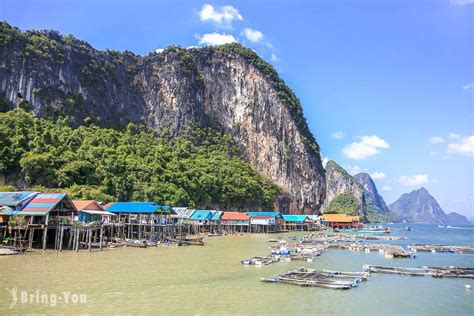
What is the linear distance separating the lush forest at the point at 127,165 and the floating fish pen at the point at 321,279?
40327mm

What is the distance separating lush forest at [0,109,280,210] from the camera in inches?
2383

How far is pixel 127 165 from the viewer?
247 ft

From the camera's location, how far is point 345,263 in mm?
34375

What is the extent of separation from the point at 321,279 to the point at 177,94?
100 meters

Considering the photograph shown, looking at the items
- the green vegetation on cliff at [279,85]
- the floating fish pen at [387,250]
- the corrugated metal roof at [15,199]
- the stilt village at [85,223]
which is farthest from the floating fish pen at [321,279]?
the green vegetation on cliff at [279,85]

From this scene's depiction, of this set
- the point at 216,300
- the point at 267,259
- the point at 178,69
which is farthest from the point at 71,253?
the point at 178,69

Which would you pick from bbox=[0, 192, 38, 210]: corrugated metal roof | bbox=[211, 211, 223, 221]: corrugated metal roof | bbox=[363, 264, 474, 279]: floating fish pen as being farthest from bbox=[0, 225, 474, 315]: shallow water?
bbox=[211, 211, 223, 221]: corrugated metal roof

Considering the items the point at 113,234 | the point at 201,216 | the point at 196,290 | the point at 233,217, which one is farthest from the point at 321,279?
the point at 233,217

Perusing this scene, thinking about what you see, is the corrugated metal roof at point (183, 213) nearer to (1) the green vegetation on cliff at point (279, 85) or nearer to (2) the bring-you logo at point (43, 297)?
(2) the bring-you logo at point (43, 297)

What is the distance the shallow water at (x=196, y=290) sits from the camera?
17406 millimetres

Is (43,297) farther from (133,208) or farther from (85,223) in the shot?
(133,208)

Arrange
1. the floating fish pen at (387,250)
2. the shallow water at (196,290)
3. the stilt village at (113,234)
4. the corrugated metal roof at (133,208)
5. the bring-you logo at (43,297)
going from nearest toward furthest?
the bring-you logo at (43,297), the shallow water at (196,290), the stilt village at (113,234), the floating fish pen at (387,250), the corrugated metal roof at (133,208)

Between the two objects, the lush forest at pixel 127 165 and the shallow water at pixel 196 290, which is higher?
the lush forest at pixel 127 165

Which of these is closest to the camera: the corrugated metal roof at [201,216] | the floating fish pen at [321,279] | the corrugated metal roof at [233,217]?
the floating fish pen at [321,279]
